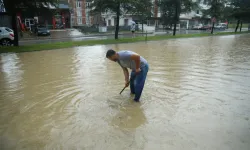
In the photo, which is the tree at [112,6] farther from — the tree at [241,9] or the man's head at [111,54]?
the tree at [241,9]

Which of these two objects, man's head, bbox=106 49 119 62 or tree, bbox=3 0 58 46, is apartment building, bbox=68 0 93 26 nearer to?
tree, bbox=3 0 58 46

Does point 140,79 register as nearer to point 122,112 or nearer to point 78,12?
point 122,112

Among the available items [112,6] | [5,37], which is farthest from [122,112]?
[112,6]

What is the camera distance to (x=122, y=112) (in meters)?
5.25

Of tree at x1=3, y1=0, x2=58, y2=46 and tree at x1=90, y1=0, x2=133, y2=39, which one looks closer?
tree at x1=3, y1=0, x2=58, y2=46

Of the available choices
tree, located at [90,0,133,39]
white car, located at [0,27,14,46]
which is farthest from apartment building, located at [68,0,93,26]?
white car, located at [0,27,14,46]

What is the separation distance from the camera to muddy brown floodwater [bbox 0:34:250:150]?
4.06 metres

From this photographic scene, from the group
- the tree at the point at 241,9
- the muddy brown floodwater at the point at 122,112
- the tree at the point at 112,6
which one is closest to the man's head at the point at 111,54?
the muddy brown floodwater at the point at 122,112

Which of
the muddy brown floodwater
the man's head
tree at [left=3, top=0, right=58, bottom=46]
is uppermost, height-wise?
tree at [left=3, top=0, right=58, bottom=46]

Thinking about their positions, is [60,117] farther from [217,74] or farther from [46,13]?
[46,13]

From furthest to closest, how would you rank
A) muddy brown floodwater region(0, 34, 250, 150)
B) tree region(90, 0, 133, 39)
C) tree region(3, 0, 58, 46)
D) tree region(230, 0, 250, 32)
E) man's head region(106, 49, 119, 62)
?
tree region(230, 0, 250, 32)
tree region(90, 0, 133, 39)
tree region(3, 0, 58, 46)
man's head region(106, 49, 119, 62)
muddy brown floodwater region(0, 34, 250, 150)

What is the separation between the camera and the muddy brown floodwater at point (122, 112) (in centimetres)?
406

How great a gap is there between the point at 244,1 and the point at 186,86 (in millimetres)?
36019

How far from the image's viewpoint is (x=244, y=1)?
3631 centimetres
